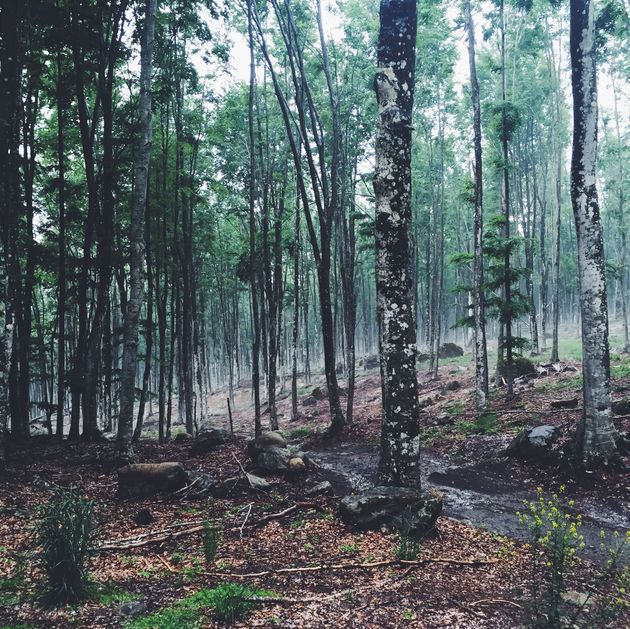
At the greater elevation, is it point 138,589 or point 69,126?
point 69,126

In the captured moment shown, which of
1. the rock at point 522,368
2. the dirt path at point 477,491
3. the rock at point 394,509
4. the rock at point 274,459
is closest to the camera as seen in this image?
the rock at point 394,509

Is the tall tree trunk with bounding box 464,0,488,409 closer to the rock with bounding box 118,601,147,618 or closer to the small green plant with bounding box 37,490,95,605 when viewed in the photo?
the rock with bounding box 118,601,147,618

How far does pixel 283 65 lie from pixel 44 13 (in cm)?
908

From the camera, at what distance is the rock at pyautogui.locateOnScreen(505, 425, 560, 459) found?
9625mm

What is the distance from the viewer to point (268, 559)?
5.01 metres

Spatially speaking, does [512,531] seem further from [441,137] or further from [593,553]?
[441,137]

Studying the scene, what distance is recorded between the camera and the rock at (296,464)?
940 cm

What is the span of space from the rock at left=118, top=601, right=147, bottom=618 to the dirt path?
499 cm

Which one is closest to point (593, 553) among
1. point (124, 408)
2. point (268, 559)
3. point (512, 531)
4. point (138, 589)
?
point (512, 531)

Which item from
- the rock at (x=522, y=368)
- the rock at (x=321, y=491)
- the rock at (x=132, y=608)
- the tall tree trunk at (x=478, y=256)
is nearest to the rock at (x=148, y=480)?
the rock at (x=321, y=491)

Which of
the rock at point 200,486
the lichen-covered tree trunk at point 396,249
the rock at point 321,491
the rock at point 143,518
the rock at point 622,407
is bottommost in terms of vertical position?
the rock at point 321,491

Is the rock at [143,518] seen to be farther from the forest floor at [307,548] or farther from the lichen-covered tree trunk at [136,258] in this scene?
the lichen-covered tree trunk at [136,258]

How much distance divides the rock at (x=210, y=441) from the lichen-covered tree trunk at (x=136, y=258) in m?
2.92

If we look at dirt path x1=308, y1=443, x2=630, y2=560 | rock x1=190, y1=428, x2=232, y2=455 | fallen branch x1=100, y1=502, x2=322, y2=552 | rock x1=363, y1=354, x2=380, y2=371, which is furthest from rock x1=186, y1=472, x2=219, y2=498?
rock x1=363, y1=354, x2=380, y2=371
